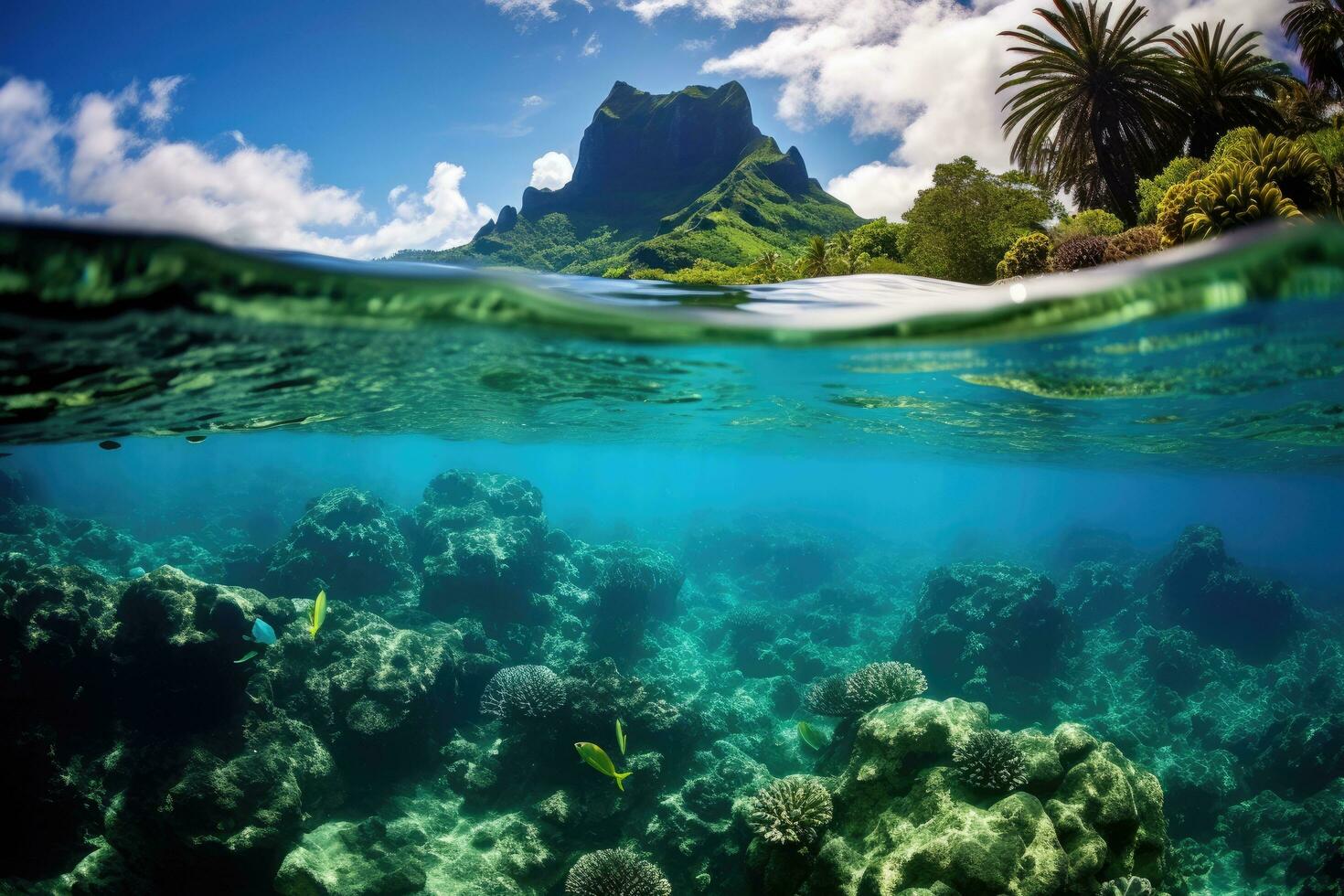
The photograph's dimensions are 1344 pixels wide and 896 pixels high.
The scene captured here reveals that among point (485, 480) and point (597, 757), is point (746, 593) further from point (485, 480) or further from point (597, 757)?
point (597, 757)

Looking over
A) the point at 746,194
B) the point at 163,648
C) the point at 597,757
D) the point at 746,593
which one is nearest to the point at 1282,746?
the point at 597,757

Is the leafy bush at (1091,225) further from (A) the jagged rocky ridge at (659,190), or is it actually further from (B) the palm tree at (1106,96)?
(A) the jagged rocky ridge at (659,190)

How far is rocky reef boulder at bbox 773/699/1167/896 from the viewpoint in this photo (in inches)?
264

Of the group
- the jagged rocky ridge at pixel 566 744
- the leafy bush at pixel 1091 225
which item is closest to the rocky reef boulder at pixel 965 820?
the jagged rocky ridge at pixel 566 744

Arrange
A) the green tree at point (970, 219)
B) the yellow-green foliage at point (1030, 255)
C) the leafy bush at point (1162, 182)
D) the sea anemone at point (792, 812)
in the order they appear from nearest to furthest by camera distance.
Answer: the sea anemone at point (792, 812) < the yellow-green foliage at point (1030, 255) < the leafy bush at point (1162, 182) < the green tree at point (970, 219)

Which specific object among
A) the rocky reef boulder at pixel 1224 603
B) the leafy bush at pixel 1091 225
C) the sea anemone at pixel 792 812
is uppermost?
the leafy bush at pixel 1091 225

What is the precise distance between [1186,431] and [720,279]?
16.4 metres

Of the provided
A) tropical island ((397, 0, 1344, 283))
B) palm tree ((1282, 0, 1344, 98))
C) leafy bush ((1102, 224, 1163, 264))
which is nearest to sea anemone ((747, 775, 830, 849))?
tropical island ((397, 0, 1344, 283))

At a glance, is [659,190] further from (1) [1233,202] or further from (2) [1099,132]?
(1) [1233,202]

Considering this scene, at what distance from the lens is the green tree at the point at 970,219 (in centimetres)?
1398

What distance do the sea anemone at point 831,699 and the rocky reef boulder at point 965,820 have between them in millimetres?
2083

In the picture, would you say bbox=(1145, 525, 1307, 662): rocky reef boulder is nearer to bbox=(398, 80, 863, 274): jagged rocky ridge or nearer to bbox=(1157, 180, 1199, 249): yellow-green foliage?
bbox=(1157, 180, 1199, 249): yellow-green foliage

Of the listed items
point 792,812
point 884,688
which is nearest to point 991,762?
point 792,812

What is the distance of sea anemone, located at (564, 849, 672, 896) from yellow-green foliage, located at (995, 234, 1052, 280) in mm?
12436
